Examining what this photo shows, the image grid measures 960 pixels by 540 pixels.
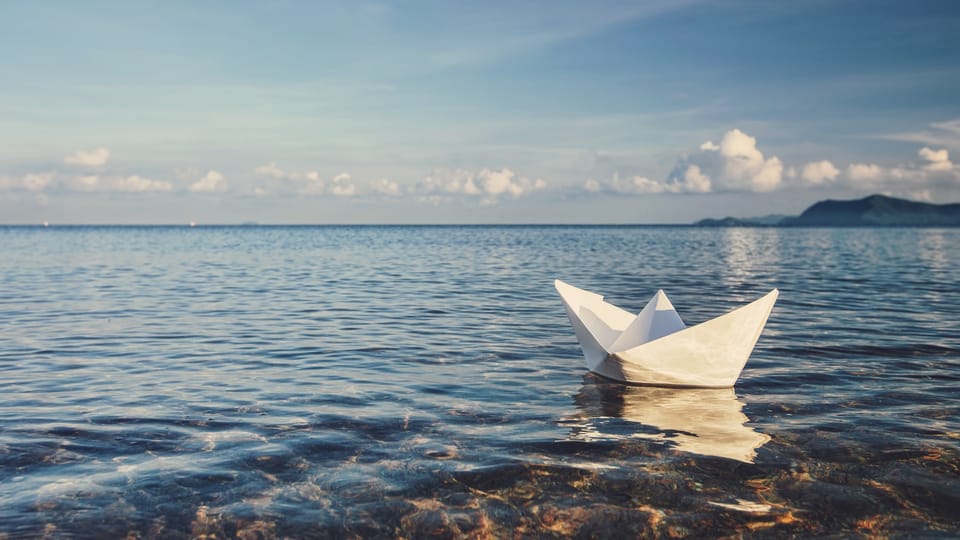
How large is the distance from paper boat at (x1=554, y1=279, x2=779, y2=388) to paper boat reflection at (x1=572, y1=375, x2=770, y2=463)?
270 millimetres

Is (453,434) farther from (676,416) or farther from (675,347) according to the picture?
(675,347)

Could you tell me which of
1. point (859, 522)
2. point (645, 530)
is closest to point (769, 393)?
point (859, 522)

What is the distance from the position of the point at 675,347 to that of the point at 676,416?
4.33 ft

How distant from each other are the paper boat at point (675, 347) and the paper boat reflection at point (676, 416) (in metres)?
0.27

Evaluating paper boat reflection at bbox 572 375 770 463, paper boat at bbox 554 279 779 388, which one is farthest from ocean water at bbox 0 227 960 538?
paper boat at bbox 554 279 779 388

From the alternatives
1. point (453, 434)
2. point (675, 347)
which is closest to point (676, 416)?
point (675, 347)

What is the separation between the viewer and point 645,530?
625 centimetres

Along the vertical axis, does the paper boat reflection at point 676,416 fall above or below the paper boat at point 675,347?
below

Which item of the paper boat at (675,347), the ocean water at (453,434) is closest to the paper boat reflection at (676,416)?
the ocean water at (453,434)

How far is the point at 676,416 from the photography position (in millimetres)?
9867

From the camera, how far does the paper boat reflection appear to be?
28.3 ft

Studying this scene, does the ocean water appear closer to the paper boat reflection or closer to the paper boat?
the paper boat reflection

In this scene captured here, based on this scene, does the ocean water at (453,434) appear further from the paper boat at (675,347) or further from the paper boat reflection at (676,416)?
the paper boat at (675,347)

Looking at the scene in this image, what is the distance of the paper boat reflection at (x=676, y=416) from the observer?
8.62 meters
